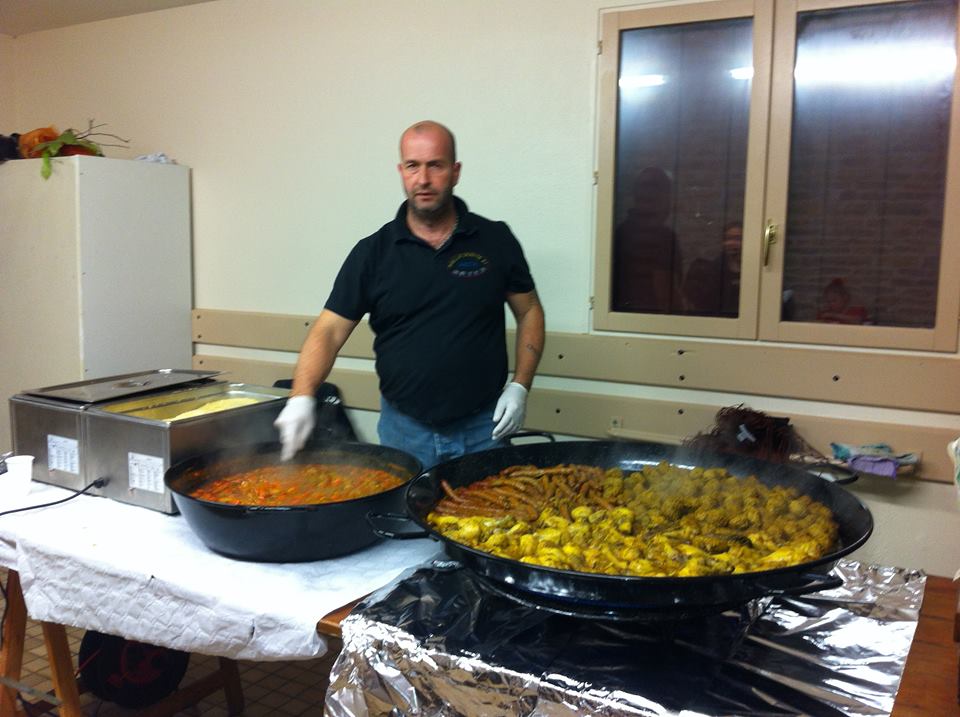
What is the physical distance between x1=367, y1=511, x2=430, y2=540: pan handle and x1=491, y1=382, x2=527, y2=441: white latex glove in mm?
777

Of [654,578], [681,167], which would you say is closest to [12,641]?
[654,578]

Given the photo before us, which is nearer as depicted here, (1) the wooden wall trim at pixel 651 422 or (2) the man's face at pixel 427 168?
(2) the man's face at pixel 427 168

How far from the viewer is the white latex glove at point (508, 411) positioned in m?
2.42

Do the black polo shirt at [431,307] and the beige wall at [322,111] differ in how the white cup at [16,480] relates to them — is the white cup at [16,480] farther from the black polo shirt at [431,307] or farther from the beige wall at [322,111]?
the beige wall at [322,111]

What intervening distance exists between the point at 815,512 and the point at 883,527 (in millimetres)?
1532

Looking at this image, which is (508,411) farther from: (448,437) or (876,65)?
(876,65)

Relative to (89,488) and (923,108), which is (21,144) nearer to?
(89,488)

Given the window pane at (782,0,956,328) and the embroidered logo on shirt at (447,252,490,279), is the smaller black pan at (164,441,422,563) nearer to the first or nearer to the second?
the embroidered logo on shirt at (447,252,490,279)

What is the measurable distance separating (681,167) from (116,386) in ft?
6.86

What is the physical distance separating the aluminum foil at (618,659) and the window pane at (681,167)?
5.46 feet

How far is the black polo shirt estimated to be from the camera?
8.07 feet

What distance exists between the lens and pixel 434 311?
2471 mm

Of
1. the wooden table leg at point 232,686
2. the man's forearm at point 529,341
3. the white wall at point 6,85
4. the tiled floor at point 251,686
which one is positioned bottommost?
the tiled floor at point 251,686

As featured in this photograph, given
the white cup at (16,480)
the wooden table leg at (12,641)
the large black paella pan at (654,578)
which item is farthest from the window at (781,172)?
the wooden table leg at (12,641)
